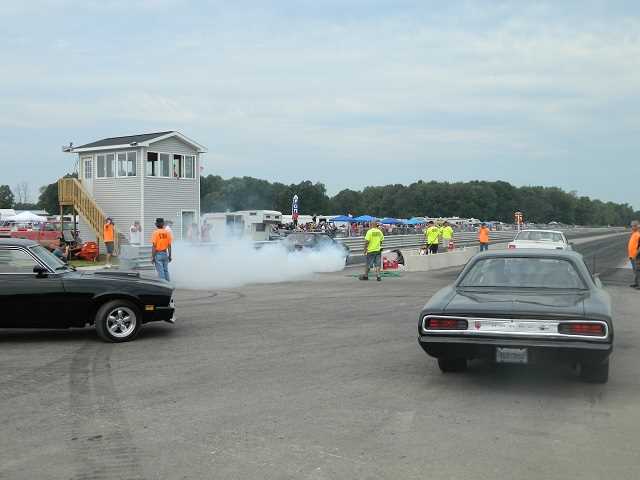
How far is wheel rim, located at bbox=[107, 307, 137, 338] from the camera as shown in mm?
8602

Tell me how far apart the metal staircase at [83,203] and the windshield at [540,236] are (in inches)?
654

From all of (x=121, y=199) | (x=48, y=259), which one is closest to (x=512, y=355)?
(x=48, y=259)

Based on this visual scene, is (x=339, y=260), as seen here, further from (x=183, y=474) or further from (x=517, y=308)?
(x=183, y=474)

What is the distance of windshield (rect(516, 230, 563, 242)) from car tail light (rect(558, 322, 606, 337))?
15.5 meters

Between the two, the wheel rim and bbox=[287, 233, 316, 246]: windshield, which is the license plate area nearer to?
the wheel rim

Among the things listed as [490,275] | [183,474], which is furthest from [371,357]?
[183,474]

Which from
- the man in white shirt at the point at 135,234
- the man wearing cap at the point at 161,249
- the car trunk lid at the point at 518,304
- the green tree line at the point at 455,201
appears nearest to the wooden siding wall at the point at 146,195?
the man in white shirt at the point at 135,234

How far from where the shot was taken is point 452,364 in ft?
21.9

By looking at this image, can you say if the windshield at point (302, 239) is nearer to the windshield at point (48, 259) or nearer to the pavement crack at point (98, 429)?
the windshield at point (48, 259)

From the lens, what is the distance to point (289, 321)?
34.6 feet

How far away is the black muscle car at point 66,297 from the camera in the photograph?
838cm

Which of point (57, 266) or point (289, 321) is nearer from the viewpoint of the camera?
point (57, 266)

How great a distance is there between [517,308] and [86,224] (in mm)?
26570

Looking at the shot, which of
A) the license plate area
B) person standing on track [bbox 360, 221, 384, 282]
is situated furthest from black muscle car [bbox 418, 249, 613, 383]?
person standing on track [bbox 360, 221, 384, 282]
